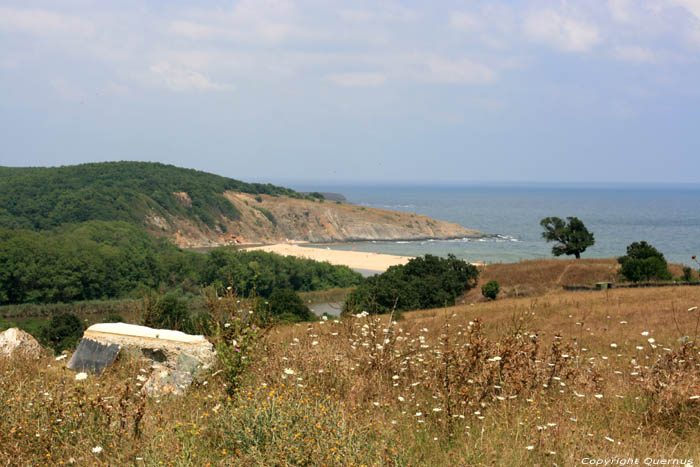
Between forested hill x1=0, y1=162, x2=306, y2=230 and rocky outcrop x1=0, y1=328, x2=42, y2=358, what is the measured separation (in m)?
89.5

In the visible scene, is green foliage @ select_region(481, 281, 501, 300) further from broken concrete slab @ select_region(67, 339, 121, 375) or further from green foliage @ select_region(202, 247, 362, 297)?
green foliage @ select_region(202, 247, 362, 297)

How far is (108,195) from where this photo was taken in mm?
104312

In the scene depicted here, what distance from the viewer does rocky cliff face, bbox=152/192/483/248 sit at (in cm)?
11606

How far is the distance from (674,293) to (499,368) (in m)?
14.4

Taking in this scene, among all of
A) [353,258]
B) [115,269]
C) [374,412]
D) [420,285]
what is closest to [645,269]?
[420,285]

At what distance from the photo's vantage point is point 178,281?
65688 millimetres

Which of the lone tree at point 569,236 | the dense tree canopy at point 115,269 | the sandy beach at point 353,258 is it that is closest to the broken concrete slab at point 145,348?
the lone tree at point 569,236

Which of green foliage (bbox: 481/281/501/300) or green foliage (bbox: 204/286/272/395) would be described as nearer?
green foliage (bbox: 204/286/272/395)

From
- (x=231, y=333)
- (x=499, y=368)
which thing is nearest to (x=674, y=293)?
(x=499, y=368)

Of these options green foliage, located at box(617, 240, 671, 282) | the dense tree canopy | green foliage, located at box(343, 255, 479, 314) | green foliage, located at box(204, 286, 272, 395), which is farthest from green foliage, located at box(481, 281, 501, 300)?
the dense tree canopy

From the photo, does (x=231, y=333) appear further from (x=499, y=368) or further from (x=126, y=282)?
(x=126, y=282)

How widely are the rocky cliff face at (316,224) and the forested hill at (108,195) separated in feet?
14.4

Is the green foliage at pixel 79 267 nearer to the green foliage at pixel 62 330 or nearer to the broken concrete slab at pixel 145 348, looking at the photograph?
the green foliage at pixel 62 330

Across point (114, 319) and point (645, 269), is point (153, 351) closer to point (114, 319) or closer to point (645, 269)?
point (114, 319)
